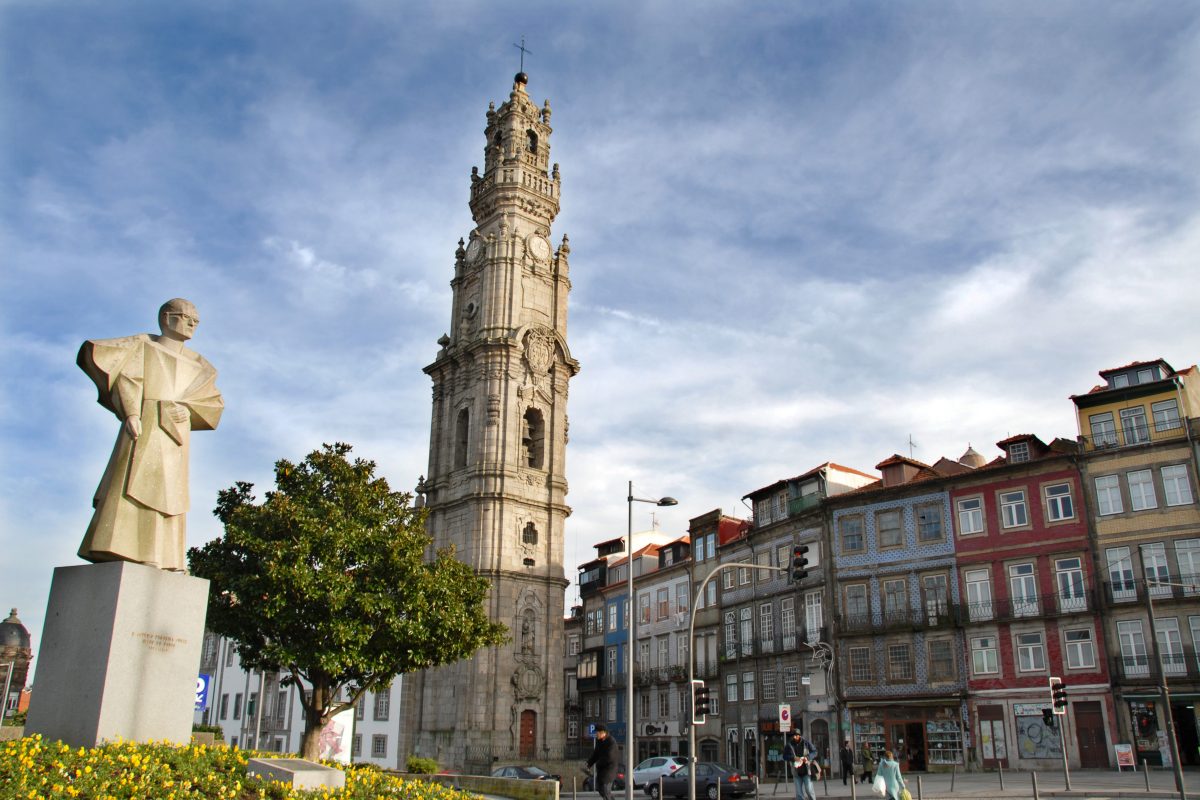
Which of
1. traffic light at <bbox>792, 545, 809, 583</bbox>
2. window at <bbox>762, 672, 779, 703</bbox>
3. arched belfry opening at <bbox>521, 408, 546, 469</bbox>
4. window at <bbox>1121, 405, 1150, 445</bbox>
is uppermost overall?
arched belfry opening at <bbox>521, 408, 546, 469</bbox>

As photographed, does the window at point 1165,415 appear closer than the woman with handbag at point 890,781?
No

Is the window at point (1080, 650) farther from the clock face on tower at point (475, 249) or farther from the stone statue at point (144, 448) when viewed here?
the clock face on tower at point (475, 249)

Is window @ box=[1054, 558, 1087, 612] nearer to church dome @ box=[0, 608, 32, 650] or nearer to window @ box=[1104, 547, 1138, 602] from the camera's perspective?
window @ box=[1104, 547, 1138, 602]

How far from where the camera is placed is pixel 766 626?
50406 millimetres

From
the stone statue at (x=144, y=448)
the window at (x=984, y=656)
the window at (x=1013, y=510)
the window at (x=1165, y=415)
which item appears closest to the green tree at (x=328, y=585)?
the stone statue at (x=144, y=448)

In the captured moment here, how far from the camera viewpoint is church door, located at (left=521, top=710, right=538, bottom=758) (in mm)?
49688

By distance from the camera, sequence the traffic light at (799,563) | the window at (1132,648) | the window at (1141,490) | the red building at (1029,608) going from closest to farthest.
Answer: the traffic light at (799,563)
the window at (1132,648)
the red building at (1029,608)
the window at (1141,490)

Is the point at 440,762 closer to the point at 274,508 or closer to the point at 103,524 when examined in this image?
the point at 274,508

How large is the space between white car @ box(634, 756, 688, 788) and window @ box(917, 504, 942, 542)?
15.3 m

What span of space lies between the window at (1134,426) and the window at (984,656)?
10.0m

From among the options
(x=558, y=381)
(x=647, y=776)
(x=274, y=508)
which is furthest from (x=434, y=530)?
(x=274, y=508)

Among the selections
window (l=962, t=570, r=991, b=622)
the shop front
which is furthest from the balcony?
the shop front

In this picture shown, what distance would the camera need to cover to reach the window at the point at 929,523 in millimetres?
43344

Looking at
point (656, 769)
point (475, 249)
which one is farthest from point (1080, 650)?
point (475, 249)
